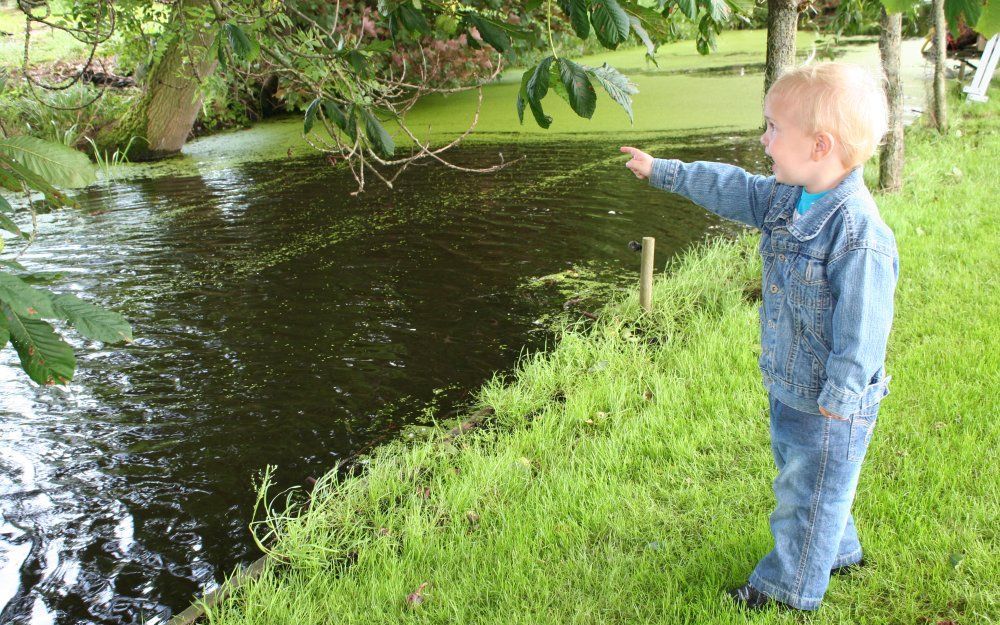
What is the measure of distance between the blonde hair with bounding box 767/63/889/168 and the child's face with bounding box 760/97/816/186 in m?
0.02

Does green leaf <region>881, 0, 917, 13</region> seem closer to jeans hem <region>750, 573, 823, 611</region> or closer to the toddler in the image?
the toddler

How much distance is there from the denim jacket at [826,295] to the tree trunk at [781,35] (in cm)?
304

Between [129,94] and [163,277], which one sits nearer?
[163,277]

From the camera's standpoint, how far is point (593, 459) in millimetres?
2912

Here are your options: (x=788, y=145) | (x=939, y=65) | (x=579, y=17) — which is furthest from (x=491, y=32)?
(x=939, y=65)

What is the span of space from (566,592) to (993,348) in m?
2.22

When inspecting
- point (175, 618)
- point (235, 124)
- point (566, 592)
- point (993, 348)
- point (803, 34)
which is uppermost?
point (803, 34)

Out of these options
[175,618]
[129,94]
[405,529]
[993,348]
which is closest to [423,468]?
[405,529]

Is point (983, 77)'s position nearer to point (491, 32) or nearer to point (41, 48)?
point (491, 32)

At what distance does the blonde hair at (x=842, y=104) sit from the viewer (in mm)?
1652

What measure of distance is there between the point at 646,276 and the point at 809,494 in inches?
102

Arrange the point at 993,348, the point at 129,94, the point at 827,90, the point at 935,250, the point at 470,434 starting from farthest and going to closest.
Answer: the point at 129,94
the point at 935,250
the point at 470,434
the point at 993,348
the point at 827,90

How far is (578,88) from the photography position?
155cm

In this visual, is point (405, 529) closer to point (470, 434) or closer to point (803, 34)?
point (470, 434)
